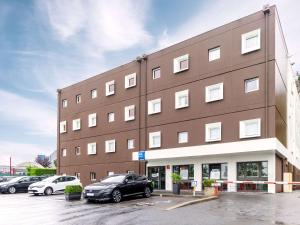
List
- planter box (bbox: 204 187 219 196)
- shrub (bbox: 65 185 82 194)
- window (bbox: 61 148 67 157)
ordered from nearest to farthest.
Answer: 1. planter box (bbox: 204 187 219 196)
2. shrub (bbox: 65 185 82 194)
3. window (bbox: 61 148 67 157)

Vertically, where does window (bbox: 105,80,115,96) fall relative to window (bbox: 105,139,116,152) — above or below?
above

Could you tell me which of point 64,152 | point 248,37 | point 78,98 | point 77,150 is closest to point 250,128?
point 248,37

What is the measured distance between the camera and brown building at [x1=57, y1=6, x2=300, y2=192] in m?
27.6

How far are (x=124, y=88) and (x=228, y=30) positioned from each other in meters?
13.0

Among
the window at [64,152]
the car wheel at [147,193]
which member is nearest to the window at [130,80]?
the window at [64,152]

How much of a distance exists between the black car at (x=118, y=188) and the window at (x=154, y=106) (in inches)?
453

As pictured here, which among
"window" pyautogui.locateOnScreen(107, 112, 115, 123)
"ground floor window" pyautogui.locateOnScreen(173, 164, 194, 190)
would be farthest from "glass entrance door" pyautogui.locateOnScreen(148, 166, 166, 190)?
"window" pyautogui.locateOnScreen(107, 112, 115, 123)

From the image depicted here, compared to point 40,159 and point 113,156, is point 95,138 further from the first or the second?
point 40,159

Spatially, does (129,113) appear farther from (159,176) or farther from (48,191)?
(48,191)

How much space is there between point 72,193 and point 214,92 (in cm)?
1332

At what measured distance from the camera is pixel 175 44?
3441 cm

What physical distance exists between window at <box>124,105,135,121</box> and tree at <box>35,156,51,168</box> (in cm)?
6315

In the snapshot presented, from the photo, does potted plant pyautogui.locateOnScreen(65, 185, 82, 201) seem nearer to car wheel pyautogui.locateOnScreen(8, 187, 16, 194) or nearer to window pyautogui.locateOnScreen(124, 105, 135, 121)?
car wheel pyautogui.locateOnScreen(8, 187, 16, 194)

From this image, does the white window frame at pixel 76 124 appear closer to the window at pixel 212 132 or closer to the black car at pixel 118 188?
the window at pixel 212 132
